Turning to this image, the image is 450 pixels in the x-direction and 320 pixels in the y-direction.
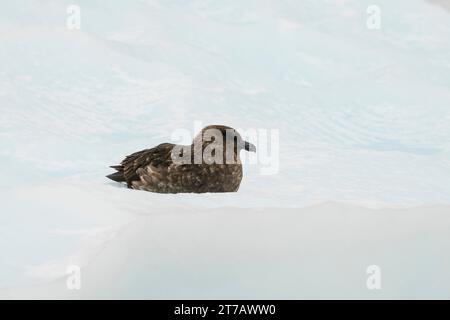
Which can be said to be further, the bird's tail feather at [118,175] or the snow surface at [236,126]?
the bird's tail feather at [118,175]

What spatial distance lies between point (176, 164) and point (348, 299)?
2.51 meters

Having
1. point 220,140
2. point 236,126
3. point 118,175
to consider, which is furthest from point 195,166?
point 236,126

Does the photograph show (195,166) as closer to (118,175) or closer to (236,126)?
(118,175)

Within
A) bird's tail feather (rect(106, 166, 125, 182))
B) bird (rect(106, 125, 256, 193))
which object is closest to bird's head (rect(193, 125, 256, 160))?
bird (rect(106, 125, 256, 193))

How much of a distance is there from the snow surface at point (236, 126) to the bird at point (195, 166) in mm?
189

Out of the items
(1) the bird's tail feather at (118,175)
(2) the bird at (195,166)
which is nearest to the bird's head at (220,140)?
(2) the bird at (195,166)

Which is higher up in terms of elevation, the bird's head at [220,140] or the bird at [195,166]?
the bird's head at [220,140]

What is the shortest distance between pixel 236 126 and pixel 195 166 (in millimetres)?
3272

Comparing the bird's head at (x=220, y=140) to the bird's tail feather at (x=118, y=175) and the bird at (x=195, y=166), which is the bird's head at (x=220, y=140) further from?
the bird's tail feather at (x=118, y=175)

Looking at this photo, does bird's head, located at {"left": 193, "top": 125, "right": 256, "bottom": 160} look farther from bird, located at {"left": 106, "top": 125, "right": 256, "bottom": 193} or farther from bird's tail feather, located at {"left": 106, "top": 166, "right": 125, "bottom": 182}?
bird's tail feather, located at {"left": 106, "top": 166, "right": 125, "bottom": 182}

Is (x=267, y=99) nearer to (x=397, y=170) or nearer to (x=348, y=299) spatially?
(x=397, y=170)

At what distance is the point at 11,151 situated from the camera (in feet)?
31.0

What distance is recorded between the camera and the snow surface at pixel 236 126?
613 centimetres

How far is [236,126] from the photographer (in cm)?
1097
